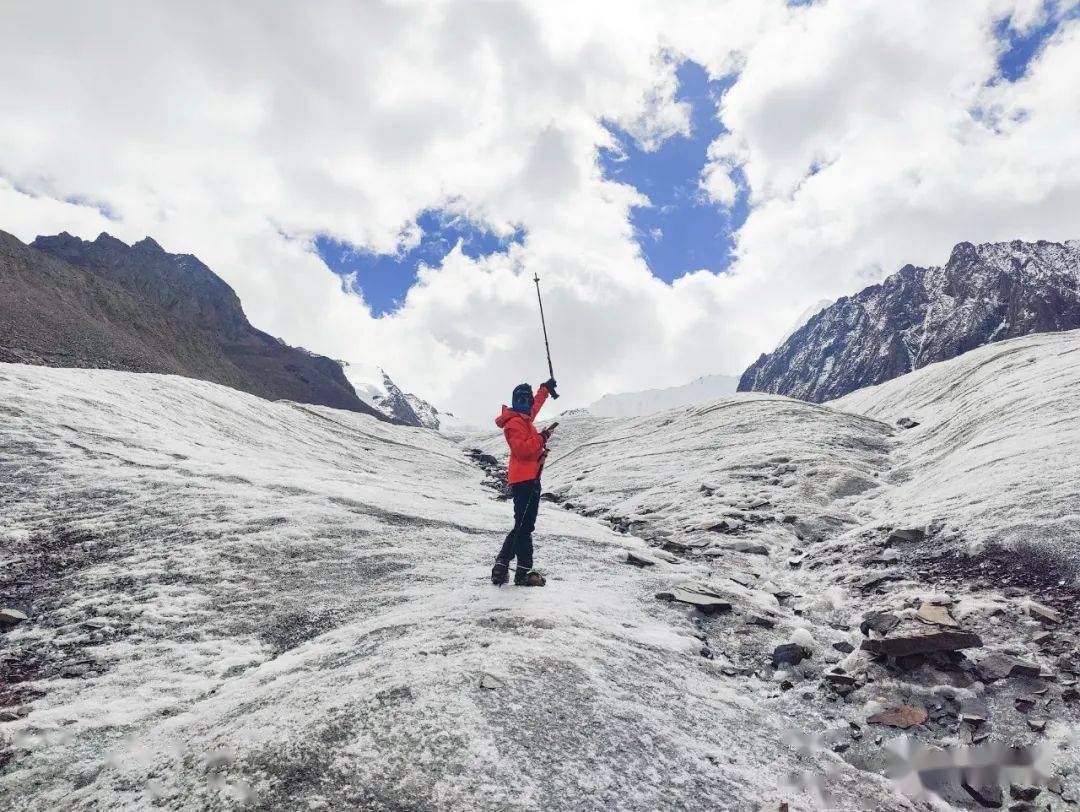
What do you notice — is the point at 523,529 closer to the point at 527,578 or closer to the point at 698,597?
the point at 527,578

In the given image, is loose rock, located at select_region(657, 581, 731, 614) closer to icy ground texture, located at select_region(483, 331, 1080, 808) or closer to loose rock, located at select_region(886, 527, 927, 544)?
icy ground texture, located at select_region(483, 331, 1080, 808)

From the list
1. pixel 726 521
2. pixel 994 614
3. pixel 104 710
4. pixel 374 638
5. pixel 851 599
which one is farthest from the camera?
pixel 726 521

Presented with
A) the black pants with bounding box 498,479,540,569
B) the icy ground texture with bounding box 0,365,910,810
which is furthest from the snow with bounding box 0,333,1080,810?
the black pants with bounding box 498,479,540,569

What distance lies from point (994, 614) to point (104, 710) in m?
10.6

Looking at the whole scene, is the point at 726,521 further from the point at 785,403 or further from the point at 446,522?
the point at 785,403

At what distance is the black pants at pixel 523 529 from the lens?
33.2 ft

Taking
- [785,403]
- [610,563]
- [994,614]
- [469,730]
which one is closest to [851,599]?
[994,614]

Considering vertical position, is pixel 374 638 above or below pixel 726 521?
below

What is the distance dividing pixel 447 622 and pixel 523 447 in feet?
10.5

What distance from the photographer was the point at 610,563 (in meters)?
12.5

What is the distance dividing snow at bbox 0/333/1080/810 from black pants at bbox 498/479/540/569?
0.72m

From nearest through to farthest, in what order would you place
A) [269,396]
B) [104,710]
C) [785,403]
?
1. [104,710]
2. [785,403]
3. [269,396]

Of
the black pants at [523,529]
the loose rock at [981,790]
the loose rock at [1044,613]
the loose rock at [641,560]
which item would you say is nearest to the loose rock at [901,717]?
the loose rock at [981,790]

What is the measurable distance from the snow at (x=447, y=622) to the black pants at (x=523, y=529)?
72cm
